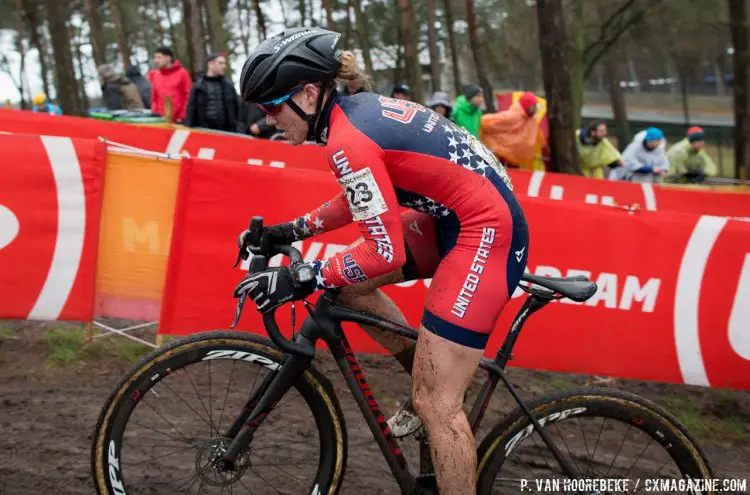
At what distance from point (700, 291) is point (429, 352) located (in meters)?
3.09

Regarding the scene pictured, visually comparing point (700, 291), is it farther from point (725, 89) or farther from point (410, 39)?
point (725, 89)

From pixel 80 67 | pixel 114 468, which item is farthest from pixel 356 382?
pixel 80 67

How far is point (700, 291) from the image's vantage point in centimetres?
529

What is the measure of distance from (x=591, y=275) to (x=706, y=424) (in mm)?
1304

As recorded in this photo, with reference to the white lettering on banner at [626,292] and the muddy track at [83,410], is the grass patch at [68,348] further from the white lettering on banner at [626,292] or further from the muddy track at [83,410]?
the white lettering on banner at [626,292]

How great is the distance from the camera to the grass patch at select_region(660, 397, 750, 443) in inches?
202

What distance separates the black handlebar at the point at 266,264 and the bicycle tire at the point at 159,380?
0.10 m

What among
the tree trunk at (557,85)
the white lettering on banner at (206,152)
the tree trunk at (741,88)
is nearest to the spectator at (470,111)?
the tree trunk at (557,85)

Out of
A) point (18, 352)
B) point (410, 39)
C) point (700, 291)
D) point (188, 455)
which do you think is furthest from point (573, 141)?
point (410, 39)

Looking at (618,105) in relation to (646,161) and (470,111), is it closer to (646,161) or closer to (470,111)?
(646,161)

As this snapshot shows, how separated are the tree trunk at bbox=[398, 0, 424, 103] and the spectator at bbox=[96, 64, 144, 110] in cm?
887

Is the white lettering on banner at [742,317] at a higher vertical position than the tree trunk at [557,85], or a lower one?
lower

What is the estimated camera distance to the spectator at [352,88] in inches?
123

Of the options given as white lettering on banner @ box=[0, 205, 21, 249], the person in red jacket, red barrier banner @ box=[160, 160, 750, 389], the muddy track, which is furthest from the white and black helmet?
the person in red jacket
